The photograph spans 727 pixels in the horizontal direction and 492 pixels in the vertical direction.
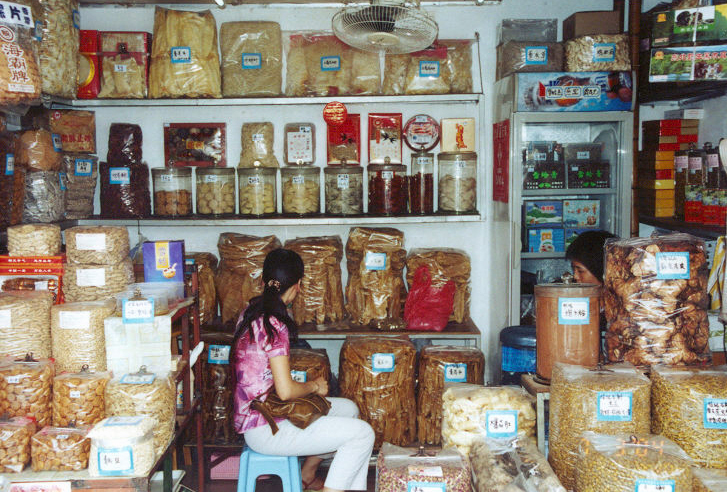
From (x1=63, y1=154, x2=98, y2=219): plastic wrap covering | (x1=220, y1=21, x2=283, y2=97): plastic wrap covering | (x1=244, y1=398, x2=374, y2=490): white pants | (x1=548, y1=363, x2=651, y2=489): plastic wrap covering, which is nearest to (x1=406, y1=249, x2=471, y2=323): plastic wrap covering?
(x1=244, y1=398, x2=374, y2=490): white pants

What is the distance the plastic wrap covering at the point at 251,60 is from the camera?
3.85 metres

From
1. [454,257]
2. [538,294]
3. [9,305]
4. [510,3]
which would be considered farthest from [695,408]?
[510,3]

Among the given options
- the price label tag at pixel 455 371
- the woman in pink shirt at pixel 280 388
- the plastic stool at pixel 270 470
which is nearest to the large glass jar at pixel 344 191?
the woman in pink shirt at pixel 280 388

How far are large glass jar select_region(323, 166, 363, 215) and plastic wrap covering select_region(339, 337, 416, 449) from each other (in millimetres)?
869

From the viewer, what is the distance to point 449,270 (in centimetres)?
387

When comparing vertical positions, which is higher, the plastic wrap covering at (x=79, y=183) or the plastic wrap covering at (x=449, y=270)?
the plastic wrap covering at (x=79, y=183)

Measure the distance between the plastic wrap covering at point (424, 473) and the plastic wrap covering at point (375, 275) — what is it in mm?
1979

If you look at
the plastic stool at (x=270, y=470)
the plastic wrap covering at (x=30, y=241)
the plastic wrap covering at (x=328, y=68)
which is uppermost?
the plastic wrap covering at (x=328, y=68)

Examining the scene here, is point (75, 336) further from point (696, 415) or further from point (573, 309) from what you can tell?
point (696, 415)

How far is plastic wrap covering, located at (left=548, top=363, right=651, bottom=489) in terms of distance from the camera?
1.82 m

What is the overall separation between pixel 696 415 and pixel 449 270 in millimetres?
2133

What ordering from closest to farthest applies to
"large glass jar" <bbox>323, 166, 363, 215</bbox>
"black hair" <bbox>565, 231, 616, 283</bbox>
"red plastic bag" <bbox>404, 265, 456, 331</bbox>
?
"black hair" <bbox>565, 231, 616, 283</bbox> → "red plastic bag" <bbox>404, 265, 456, 331</bbox> → "large glass jar" <bbox>323, 166, 363, 215</bbox>

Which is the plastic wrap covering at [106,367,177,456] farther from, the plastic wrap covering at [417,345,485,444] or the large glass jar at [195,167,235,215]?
the large glass jar at [195,167,235,215]

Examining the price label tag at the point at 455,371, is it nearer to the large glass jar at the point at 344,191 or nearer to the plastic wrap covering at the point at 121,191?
the large glass jar at the point at 344,191
